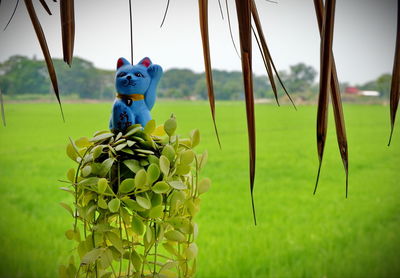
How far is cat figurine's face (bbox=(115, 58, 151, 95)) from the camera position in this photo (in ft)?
2.19

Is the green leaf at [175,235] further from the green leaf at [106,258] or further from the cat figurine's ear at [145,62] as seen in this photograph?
the cat figurine's ear at [145,62]

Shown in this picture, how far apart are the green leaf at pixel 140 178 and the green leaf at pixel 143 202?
0.8 inches

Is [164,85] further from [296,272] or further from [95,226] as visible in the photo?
[95,226]

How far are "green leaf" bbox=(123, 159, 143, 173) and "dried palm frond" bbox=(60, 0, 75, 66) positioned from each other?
0.21m

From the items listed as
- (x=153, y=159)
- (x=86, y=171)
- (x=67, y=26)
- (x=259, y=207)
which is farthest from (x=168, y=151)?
(x=259, y=207)

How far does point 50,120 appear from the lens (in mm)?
3967

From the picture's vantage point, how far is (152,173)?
0.58m

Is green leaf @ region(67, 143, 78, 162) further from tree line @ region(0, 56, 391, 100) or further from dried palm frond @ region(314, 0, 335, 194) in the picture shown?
tree line @ region(0, 56, 391, 100)

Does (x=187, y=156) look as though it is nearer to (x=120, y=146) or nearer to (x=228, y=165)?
(x=120, y=146)

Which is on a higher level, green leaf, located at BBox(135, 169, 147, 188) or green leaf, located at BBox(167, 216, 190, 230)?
green leaf, located at BBox(135, 169, 147, 188)

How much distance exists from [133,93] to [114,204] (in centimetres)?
21

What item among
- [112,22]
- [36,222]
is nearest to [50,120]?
[36,222]

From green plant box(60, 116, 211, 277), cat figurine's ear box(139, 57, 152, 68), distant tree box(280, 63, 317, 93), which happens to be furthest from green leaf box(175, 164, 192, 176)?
distant tree box(280, 63, 317, 93)

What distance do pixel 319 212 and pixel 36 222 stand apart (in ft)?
5.04
